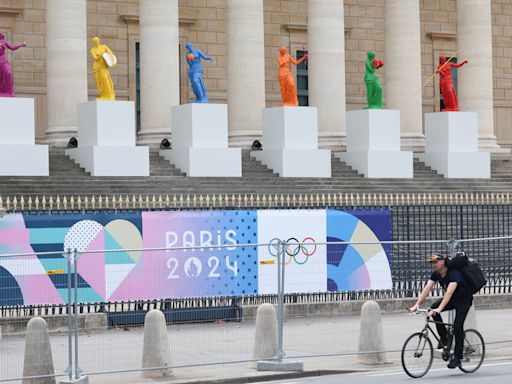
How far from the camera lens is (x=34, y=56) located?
44.0 meters

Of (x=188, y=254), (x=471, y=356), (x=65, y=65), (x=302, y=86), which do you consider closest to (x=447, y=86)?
(x=302, y=86)

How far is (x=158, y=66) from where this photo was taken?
1491 inches

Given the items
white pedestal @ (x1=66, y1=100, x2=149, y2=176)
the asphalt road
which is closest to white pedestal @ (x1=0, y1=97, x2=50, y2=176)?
white pedestal @ (x1=66, y1=100, x2=149, y2=176)

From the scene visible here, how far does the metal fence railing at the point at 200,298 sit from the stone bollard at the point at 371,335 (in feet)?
1.81

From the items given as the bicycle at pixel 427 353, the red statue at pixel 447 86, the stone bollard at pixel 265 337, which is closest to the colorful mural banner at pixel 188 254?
the stone bollard at pixel 265 337

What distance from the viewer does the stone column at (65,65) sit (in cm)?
3678

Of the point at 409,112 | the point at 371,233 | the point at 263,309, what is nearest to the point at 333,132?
the point at 409,112

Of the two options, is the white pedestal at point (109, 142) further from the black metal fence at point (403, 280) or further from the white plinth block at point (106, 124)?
the black metal fence at point (403, 280)

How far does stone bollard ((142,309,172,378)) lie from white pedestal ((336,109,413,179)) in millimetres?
22310

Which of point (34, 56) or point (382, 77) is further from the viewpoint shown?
point (382, 77)

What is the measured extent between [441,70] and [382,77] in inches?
337

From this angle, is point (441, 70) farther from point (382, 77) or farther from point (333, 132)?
point (382, 77)

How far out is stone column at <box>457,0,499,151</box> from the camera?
43.8 meters

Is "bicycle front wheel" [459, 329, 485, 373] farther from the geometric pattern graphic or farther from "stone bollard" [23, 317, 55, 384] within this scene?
"stone bollard" [23, 317, 55, 384]
